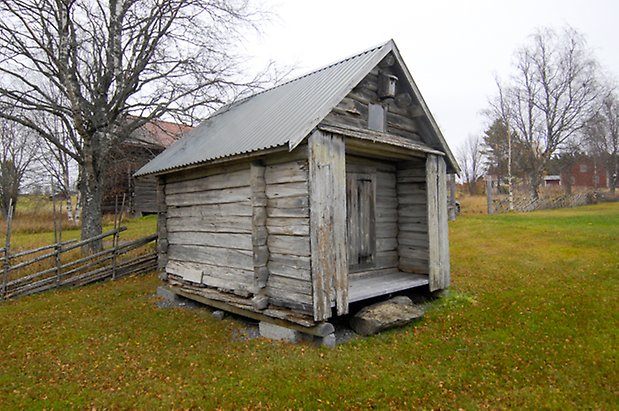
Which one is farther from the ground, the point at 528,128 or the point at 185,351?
the point at 528,128

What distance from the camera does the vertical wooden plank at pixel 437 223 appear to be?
8.45 m

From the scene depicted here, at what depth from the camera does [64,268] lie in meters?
11.1

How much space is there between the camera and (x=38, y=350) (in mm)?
6309

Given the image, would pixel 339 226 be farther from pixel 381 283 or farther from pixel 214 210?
pixel 214 210

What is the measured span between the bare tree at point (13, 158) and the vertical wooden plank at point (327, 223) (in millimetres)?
28002

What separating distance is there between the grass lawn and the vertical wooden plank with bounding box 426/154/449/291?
610 mm

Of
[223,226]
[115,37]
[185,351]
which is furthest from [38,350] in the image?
[115,37]

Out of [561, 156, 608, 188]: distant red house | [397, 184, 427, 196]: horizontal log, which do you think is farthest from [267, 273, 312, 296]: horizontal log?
[561, 156, 608, 188]: distant red house

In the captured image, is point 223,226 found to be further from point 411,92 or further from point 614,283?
point 614,283

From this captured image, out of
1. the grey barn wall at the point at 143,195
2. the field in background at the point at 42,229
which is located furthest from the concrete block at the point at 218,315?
the grey barn wall at the point at 143,195

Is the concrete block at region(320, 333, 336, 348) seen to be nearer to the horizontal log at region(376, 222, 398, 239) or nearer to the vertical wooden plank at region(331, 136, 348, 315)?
the vertical wooden plank at region(331, 136, 348, 315)

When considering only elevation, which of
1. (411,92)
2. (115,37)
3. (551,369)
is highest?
(115,37)

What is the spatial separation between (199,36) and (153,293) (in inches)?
356

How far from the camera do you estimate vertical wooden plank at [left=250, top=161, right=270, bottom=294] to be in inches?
262
